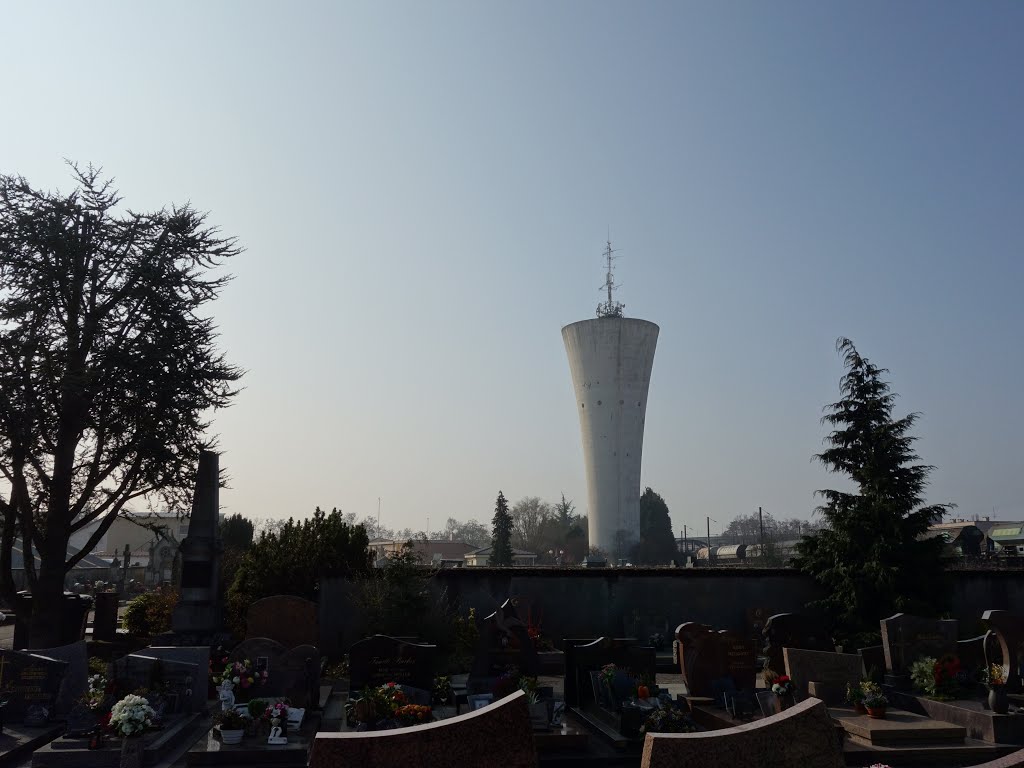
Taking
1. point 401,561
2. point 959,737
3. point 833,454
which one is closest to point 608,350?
point 833,454

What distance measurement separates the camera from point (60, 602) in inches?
667

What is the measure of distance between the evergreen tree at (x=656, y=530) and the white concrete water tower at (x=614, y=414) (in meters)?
7.30

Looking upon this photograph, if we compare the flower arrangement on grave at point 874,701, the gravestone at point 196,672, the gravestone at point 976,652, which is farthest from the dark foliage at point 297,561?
the gravestone at point 976,652

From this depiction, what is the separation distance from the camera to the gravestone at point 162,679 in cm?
1198

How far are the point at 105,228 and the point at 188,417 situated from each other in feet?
14.8

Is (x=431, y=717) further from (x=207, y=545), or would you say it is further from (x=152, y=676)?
(x=207, y=545)

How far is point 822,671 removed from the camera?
528 inches

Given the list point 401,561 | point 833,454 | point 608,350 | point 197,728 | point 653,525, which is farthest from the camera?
point 653,525

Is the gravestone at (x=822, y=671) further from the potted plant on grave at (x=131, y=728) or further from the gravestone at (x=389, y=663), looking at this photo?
the potted plant on grave at (x=131, y=728)

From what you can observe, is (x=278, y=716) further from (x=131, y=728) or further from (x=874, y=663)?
(x=874, y=663)

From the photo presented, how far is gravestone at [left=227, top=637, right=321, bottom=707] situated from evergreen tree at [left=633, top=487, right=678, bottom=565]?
190ft

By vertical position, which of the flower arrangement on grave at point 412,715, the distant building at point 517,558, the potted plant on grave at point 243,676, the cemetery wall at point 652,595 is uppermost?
the distant building at point 517,558

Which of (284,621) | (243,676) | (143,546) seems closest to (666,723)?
(243,676)

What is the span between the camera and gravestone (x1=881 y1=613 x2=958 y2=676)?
14555mm
